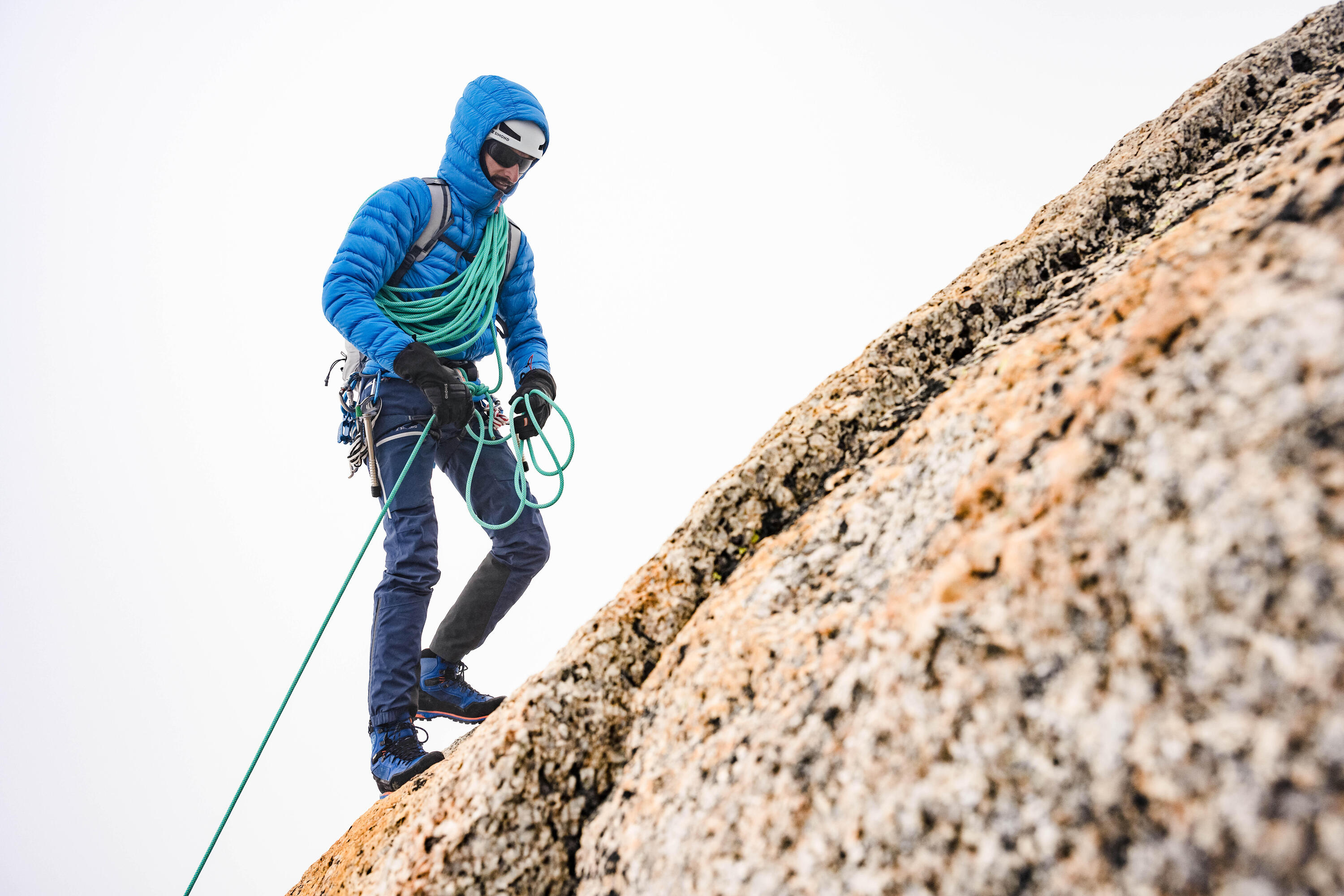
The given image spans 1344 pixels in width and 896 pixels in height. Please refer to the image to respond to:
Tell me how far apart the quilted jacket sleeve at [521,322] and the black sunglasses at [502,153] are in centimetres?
59

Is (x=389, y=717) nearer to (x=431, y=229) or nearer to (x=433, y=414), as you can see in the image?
(x=433, y=414)

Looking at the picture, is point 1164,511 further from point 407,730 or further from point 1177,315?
point 407,730

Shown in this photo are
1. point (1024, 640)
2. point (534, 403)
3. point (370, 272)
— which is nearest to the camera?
point (1024, 640)

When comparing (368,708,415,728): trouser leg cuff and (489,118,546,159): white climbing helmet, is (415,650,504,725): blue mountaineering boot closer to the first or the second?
(368,708,415,728): trouser leg cuff

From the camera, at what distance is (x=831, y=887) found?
3.74ft

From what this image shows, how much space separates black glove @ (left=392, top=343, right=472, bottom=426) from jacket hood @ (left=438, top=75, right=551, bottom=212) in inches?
50.4

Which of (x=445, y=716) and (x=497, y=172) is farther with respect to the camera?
(x=497, y=172)

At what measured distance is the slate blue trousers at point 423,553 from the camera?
3.61 m

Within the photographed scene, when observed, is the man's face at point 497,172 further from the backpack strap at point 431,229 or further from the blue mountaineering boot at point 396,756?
the blue mountaineering boot at point 396,756

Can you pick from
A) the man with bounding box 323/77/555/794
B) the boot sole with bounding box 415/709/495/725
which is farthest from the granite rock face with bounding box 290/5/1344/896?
the boot sole with bounding box 415/709/495/725

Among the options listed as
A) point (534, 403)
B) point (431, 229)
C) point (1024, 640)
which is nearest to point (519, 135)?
point (431, 229)

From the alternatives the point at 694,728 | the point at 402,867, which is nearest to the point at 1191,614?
the point at 694,728

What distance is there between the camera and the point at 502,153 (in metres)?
4.63

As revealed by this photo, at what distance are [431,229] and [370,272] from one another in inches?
20.9
